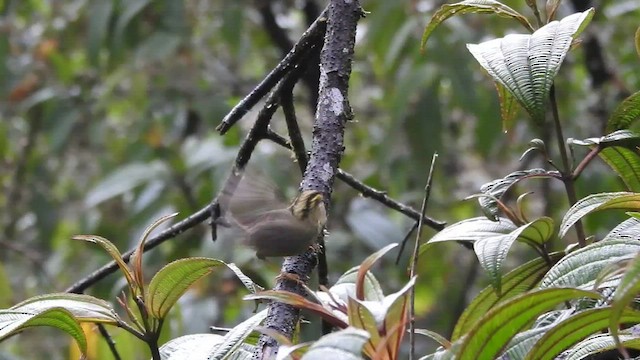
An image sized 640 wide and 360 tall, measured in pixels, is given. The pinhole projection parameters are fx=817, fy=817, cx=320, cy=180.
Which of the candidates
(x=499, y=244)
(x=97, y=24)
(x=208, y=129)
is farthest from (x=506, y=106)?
(x=208, y=129)

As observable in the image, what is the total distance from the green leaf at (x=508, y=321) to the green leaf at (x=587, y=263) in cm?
10

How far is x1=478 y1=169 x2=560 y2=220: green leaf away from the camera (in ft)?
2.34

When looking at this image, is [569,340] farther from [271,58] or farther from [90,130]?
[271,58]

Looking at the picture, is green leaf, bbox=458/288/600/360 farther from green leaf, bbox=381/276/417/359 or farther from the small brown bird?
the small brown bird

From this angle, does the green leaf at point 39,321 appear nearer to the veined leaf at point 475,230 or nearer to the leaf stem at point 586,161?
the veined leaf at point 475,230

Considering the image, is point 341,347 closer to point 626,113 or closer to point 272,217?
point 272,217

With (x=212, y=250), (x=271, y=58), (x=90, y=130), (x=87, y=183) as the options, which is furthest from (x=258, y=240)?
(x=87, y=183)

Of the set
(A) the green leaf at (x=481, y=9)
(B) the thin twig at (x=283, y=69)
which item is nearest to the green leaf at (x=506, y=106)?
(A) the green leaf at (x=481, y=9)

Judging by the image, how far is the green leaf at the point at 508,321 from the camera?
1.71ft

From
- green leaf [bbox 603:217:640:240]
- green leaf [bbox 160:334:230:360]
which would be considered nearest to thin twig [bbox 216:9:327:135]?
green leaf [bbox 160:334:230:360]

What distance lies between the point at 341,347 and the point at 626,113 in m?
0.47

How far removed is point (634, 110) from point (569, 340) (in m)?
0.30

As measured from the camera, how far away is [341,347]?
440mm

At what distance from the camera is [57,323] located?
0.65m
